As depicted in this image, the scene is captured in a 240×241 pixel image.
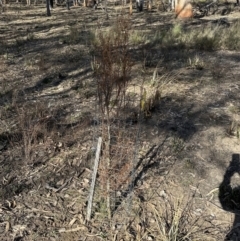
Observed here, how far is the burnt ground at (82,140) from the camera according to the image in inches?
118

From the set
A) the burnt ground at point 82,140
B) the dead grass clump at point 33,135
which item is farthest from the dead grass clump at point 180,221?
the dead grass clump at point 33,135

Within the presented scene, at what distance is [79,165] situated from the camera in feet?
11.8

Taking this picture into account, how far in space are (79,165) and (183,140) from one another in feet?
4.52

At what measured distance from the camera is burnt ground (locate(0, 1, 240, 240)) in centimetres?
299

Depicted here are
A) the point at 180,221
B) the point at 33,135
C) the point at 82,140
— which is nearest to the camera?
the point at 180,221

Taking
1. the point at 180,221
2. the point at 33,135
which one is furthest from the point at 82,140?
the point at 180,221

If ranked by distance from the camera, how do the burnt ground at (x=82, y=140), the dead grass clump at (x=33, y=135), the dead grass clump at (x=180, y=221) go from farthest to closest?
the dead grass clump at (x=33, y=135), the burnt ground at (x=82, y=140), the dead grass clump at (x=180, y=221)

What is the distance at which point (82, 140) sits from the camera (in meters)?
4.00

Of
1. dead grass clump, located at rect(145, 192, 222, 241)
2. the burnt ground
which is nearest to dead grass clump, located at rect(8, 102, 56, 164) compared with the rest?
the burnt ground

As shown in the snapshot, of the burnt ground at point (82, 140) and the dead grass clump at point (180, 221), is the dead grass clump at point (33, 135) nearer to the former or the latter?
the burnt ground at point (82, 140)

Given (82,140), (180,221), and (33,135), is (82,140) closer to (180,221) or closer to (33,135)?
(33,135)

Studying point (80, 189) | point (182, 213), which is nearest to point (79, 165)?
point (80, 189)

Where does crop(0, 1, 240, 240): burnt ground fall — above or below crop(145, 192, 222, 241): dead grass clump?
above

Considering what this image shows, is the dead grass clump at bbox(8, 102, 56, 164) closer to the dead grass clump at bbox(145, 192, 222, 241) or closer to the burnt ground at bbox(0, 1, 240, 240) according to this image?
the burnt ground at bbox(0, 1, 240, 240)
